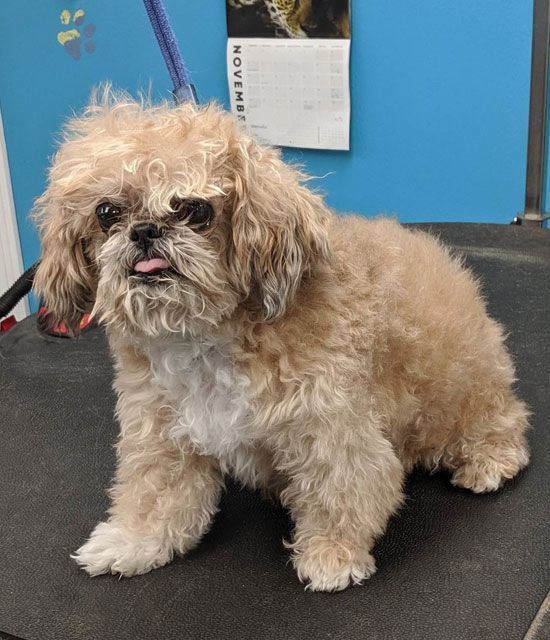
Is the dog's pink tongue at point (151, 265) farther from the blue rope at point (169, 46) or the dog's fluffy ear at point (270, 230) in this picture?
the blue rope at point (169, 46)

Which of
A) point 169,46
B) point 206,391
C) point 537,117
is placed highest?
point 169,46

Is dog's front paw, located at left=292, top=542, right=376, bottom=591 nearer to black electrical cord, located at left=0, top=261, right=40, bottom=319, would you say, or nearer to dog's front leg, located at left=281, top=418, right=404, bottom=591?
dog's front leg, located at left=281, top=418, right=404, bottom=591

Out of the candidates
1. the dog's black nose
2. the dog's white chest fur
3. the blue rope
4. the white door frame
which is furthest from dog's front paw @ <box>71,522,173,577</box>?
the white door frame

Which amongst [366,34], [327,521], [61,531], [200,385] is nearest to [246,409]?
[200,385]

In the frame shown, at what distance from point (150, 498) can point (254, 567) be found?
0.15 m

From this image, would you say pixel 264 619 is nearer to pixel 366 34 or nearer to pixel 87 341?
pixel 87 341

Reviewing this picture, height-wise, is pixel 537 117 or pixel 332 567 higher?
pixel 537 117

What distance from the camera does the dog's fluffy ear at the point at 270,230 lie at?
0.81 metres

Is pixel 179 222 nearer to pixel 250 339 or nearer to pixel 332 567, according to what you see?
pixel 250 339

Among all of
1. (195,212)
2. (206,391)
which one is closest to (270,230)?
(195,212)

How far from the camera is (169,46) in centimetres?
107

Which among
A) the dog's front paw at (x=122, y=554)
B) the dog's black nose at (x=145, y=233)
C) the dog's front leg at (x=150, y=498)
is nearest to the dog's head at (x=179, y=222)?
the dog's black nose at (x=145, y=233)

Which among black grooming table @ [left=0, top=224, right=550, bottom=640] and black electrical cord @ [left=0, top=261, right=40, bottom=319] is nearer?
black grooming table @ [left=0, top=224, right=550, bottom=640]

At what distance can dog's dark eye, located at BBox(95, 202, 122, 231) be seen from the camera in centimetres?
80
